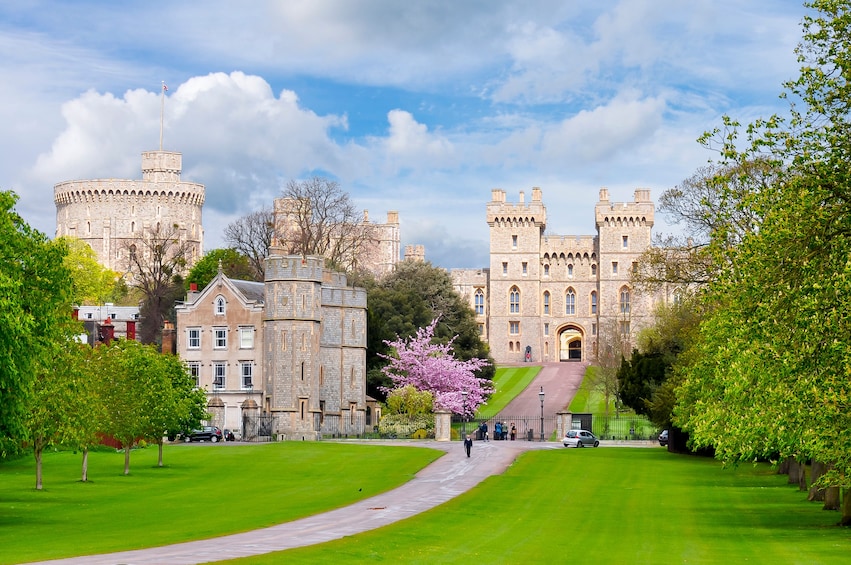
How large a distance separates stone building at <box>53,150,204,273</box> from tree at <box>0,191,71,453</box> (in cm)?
12050

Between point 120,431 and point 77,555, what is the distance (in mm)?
23290

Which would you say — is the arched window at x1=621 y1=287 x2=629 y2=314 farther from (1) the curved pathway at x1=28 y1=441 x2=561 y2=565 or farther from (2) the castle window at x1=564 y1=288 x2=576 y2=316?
(1) the curved pathway at x1=28 y1=441 x2=561 y2=565

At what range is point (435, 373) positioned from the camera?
7700cm

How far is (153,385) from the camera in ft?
153

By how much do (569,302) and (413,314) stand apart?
51.3m

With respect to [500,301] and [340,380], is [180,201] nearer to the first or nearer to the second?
[500,301]

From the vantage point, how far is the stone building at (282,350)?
6869 cm

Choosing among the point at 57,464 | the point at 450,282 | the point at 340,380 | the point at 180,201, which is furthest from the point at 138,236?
the point at 57,464

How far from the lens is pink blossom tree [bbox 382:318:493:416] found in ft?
250

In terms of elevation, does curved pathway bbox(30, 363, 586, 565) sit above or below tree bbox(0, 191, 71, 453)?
below

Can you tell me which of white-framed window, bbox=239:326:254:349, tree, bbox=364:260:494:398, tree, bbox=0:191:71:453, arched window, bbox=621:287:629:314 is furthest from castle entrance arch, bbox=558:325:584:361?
tree, bbox=0:191:71:453

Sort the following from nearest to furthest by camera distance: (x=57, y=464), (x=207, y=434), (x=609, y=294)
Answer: (x=57, y=464)
(x=207, y=434)
(x=609, y=294)

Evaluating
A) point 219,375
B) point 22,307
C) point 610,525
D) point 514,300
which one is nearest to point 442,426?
point 219,375

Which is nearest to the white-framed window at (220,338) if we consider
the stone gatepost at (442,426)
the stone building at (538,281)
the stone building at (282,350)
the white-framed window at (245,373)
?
the stone building at (282,350)
